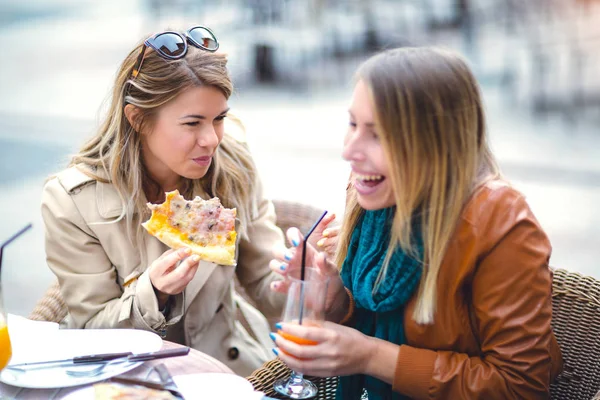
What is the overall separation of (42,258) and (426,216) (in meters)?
3.52

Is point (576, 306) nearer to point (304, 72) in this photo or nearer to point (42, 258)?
point (42, 258)

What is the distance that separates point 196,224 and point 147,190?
10.7 inches

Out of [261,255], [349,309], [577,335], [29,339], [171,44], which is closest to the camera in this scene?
[29,339]

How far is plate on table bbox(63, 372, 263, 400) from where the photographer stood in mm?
1703

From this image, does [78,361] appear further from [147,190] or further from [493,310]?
[493,310]

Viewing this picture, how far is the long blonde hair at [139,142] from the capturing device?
2.29m

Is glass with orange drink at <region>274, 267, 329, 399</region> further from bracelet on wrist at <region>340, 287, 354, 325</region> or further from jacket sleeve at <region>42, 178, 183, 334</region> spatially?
jacket sleeve at <region>42, 178, 183, 334</region>

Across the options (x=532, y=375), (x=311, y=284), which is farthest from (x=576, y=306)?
(x=311, y=284)

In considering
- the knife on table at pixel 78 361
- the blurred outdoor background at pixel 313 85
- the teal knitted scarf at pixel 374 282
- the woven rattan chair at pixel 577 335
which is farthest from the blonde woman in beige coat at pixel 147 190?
the blurred outdoor background at pixel 313 85

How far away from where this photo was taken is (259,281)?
2.71 m

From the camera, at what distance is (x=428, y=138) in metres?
1.73

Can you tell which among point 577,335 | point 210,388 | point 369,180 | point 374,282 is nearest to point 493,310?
point 374,282

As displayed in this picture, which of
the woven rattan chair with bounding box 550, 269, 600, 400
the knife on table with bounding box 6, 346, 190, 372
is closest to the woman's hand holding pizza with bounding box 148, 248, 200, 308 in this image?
the knife on table with bounding box 6, 346, 190, 372

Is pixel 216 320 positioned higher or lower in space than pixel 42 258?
higher
